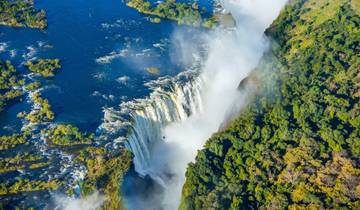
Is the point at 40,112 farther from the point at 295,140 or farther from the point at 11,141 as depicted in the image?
the point at 295,140

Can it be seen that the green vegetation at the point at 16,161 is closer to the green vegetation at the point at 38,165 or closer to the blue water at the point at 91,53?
the green vegetation at the point at 38,165

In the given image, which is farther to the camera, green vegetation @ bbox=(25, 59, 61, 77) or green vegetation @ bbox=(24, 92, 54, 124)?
green vegetation @ bbox=(25, 59, 61, 77)

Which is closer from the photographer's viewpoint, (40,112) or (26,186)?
(26,186)

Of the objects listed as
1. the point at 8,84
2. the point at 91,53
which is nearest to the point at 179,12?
the point at 91,53

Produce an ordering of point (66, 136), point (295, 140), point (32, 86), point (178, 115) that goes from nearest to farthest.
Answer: point (66, 136) < point (295, 140) < point (32, 86) < point (178, 115)

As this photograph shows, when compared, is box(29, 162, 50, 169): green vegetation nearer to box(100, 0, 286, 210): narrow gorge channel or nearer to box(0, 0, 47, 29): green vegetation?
box(100, 0, 286, 210): narrow gorge channel

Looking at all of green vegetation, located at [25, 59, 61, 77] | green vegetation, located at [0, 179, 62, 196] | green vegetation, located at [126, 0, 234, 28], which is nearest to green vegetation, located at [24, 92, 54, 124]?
green vegetation, located at [25, 59, 61, 77]
